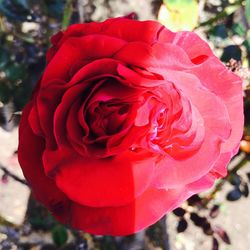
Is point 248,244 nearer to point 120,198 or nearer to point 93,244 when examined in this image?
point 93,244

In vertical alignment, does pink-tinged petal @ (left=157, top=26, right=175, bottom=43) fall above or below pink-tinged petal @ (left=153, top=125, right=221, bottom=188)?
above

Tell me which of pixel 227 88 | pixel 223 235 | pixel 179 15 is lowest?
pixel 223 235

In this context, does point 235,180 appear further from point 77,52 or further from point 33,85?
point 77,52

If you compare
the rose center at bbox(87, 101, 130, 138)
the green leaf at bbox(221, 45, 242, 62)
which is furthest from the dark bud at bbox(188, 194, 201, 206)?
the rose center at bbox(87, 101, 130, 138)

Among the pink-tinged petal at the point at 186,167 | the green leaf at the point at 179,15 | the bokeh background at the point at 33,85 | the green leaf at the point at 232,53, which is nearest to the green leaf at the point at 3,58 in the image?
the bokeh background at the point at 33,85

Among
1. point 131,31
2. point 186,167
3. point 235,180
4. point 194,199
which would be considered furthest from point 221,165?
point 235,180

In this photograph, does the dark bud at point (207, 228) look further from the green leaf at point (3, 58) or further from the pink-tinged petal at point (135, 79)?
the pink-tinged petal at point (135, 79)

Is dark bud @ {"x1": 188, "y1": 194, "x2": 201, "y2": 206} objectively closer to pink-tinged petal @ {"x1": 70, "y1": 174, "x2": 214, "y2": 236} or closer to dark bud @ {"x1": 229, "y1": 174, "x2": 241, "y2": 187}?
dark bud @ {"x1": 229, "y1": 174, "x2": 241, "y2": 187}

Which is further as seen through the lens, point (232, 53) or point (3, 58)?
point (3, 58)
